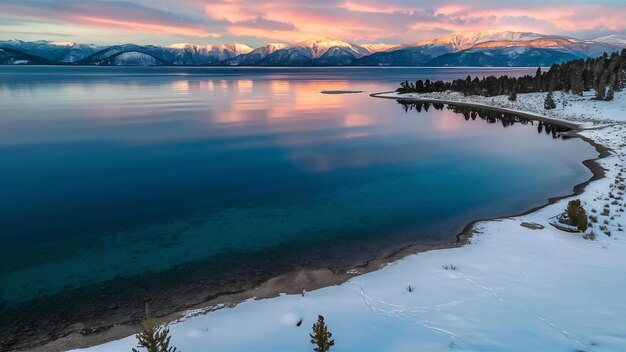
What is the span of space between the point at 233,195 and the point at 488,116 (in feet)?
218

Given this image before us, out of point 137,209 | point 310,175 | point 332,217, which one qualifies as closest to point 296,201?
point 332,217

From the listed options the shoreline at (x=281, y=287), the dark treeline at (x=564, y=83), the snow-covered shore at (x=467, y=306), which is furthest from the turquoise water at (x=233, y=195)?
the dark treeline at (x=564, y=83)

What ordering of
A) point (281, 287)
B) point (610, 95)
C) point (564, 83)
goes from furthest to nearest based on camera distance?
point (564, 83), point (610, 95), point (281, 287)

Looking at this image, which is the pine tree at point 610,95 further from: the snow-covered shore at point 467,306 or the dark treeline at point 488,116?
the snow-covered shore at point 467,306

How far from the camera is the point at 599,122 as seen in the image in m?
62.8

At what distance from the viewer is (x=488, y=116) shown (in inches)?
3073

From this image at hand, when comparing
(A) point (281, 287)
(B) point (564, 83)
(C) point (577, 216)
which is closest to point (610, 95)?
(B) point (564, 83)

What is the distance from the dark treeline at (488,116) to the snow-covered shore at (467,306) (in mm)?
44958

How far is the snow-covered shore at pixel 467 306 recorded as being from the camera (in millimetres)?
11672

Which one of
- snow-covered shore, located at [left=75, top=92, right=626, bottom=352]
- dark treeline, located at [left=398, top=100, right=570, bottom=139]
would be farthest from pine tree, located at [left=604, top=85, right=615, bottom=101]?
snow-covered shore, located at [left=75, top=92, right=626, bottom=352]

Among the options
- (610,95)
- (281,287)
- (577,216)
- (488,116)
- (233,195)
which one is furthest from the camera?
(488,116)

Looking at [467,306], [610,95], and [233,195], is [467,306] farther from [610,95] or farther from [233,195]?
[610,95]

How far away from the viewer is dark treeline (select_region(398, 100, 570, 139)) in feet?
201

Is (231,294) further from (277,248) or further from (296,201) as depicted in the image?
(296,201)
